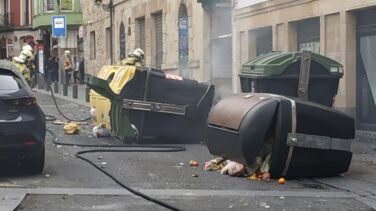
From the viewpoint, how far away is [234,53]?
62.5ft

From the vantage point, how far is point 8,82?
815 cm

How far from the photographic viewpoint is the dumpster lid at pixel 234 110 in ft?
26.9

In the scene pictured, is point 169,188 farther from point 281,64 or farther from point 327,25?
point 327,25

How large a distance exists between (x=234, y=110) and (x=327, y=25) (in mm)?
6339

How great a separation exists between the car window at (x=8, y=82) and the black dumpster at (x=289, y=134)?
2649 millimetres

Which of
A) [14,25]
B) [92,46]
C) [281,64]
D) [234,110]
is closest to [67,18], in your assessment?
[92,46]

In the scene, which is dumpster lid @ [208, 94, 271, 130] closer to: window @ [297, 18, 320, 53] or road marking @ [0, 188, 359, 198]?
road marking @ [0, 188, 359, 198]

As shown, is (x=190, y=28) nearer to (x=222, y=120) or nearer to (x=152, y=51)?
(x=152, y=51)

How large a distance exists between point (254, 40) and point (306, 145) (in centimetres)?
1027

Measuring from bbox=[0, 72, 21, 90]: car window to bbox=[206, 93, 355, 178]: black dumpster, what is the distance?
2649 millimetres

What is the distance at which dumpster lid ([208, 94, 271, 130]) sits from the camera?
821 cm

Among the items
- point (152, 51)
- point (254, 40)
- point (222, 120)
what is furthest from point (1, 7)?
point (222, 120)

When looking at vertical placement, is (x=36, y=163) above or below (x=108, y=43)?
below

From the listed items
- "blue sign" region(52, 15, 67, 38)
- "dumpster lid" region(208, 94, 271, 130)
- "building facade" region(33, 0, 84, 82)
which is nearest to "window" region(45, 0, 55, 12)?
"building facade" region(33, 0, 84, 82)
